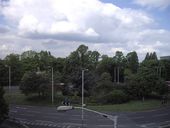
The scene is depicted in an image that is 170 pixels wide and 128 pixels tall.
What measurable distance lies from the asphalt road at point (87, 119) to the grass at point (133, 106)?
4068 mm

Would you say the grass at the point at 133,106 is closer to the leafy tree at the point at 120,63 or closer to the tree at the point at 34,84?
the tree at the point at 34,84

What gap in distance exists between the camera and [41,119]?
65625 mm

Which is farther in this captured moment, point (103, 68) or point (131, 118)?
point (103, 68)

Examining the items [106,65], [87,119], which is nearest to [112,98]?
[87,119]

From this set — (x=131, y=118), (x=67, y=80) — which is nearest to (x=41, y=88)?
(x=67, y=80)

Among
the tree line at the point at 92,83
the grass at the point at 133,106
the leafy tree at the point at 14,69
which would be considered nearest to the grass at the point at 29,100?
the tree line at the point at 92,83

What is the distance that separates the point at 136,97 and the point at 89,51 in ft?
200

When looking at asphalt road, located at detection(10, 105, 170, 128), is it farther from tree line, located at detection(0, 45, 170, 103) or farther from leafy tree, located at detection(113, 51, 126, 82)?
leafy tree, located at detection(113, 51, 126, 82)

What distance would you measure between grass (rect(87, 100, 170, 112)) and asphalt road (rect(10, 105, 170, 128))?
4.07 meters

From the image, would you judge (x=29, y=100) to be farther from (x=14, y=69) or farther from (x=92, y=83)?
(x=14, y=69)

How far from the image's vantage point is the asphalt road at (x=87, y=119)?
59.0 metres

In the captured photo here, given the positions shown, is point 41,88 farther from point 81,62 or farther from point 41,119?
point 81,62

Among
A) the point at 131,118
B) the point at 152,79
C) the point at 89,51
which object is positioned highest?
the point at 89,51

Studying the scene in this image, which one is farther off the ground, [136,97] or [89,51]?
[89,51]
